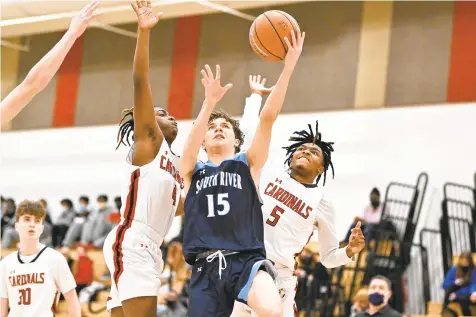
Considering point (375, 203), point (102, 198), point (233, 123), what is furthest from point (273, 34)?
point (102, 198)

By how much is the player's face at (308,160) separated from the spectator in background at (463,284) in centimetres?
456

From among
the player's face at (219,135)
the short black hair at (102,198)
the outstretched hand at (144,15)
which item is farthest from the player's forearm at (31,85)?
the short black hair at (102,198)

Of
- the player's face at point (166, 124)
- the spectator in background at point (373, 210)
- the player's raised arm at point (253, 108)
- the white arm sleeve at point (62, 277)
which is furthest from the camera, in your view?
the spectator in background at point (373, 210)

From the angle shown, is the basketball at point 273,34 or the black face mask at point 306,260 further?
the black face mask at point 306,260

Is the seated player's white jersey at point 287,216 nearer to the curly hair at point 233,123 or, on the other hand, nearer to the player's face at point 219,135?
the curly hair at point 233,123

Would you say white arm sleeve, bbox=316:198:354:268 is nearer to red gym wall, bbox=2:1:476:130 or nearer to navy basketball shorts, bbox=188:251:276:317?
navy basketball shorts, bbox=188:251:276:317

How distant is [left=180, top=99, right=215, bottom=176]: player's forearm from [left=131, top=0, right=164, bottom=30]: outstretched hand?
2.01 ft

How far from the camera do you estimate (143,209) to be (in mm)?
5895

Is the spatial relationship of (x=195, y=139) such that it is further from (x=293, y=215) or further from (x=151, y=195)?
(x=293, y=215)

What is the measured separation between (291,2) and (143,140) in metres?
11.2

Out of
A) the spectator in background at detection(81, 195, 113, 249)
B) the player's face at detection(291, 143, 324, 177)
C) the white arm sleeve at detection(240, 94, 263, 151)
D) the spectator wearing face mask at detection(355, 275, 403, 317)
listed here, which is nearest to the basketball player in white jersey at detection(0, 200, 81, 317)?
the white arm sleeve at detection(240, 94, 263, 151)

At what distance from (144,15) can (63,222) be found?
12622 mm

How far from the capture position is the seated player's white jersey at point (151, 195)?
5.88m

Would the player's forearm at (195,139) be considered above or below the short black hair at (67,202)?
above
